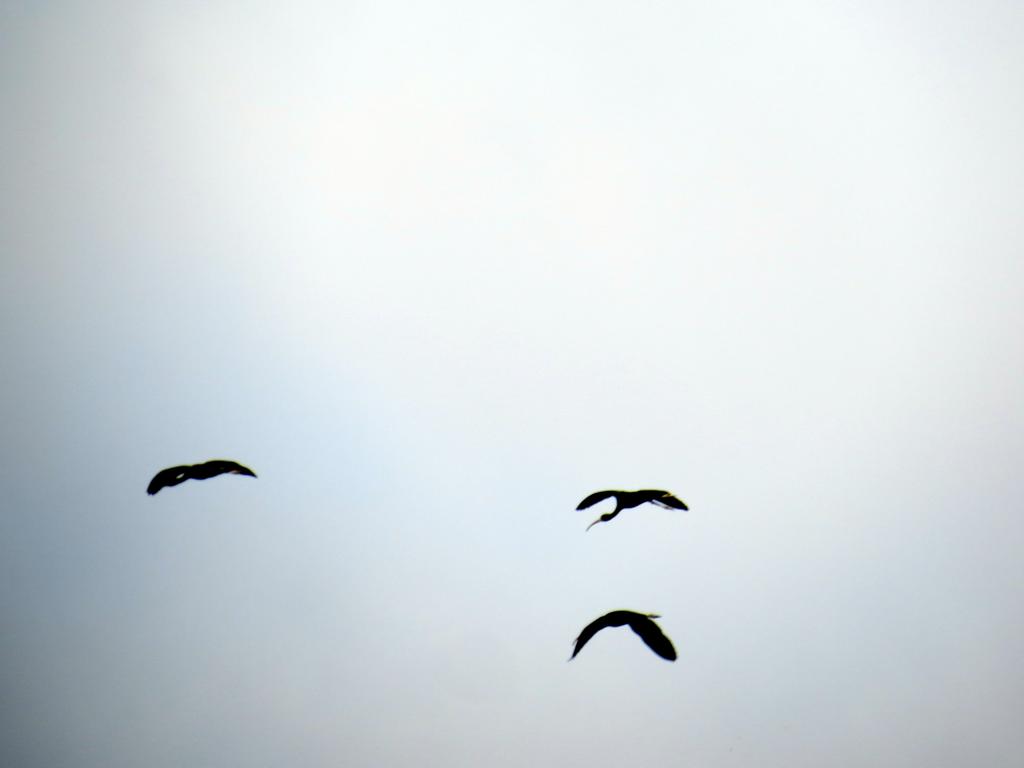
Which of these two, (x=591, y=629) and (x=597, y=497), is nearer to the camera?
(x=597, y=497)

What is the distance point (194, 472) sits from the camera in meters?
2.85

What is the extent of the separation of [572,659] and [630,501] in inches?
35.8

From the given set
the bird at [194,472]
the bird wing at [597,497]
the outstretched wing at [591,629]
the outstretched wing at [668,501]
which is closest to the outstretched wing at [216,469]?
the bird at [194,472]

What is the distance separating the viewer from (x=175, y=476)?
2.86 meters

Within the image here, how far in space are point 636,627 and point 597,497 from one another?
2.12 ft

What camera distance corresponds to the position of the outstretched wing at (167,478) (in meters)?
2.85

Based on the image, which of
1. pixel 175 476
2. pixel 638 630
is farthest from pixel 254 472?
pixel 638 630

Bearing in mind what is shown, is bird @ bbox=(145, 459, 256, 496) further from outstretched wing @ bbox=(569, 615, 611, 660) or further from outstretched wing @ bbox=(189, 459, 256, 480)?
outstretched wing @ bbox=(569, 615, 611, 660)

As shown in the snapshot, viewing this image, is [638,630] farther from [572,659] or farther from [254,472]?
[254,472]

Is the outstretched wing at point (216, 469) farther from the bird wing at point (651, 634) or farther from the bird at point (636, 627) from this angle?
the bird wing at point (651, 634)

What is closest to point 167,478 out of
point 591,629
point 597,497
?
point 597,497

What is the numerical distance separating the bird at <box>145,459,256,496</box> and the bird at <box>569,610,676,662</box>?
5.61ft

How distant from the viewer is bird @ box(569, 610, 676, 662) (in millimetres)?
2902

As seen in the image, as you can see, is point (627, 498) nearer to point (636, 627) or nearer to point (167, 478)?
point (636, 627)
